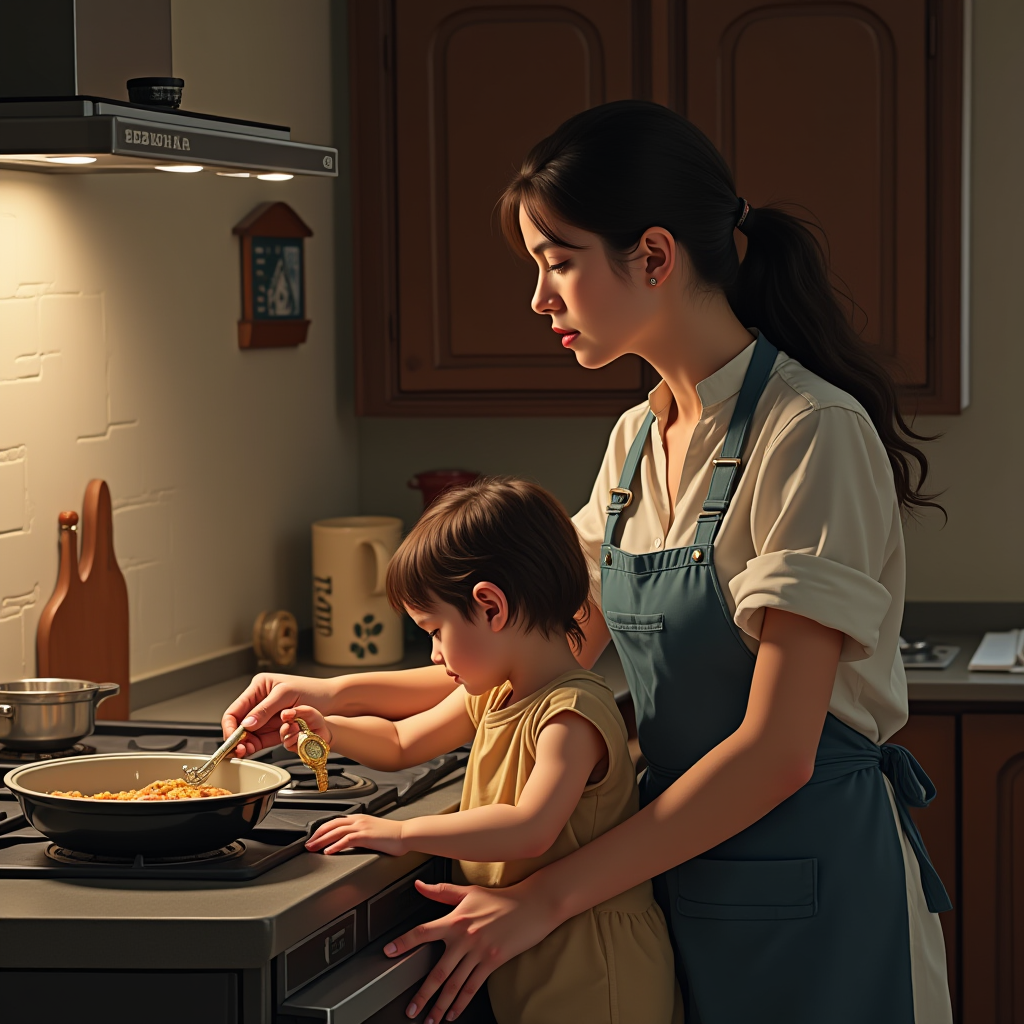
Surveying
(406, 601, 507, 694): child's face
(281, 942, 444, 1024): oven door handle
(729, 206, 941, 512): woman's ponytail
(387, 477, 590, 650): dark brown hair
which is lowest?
(281, 942, 444, 1024): oven door handle

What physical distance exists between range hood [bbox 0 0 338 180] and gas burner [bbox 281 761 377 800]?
71 cm

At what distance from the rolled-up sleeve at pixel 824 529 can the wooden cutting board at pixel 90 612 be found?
1.13 m

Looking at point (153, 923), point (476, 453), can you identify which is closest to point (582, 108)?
point (476, 453)

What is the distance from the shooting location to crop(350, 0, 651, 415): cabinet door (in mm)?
2855

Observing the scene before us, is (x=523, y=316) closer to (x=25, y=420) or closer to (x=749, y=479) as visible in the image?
(x=25, y=420)

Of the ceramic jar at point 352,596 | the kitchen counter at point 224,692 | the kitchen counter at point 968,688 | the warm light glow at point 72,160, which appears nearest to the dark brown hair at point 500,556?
the warm light glow at point 72,160

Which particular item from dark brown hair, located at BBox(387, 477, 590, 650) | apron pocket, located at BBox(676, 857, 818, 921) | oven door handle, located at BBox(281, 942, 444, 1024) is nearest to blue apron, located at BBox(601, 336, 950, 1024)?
apron pocket, located at BBox(676, 857, 818, 921)

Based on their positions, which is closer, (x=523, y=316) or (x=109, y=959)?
(x=109, y=959)

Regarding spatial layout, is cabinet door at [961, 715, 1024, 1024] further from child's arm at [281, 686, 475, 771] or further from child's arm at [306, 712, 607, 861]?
child's arm at [306, 712, 607, 861]

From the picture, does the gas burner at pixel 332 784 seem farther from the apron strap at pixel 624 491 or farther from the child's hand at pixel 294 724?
the apron strap at pixel 624 491

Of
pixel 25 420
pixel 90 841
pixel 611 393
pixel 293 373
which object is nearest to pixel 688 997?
pixel 90 841

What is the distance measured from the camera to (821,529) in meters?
1.50

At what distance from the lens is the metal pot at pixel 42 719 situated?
194 centimetres

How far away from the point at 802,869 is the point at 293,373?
67.8 inches
